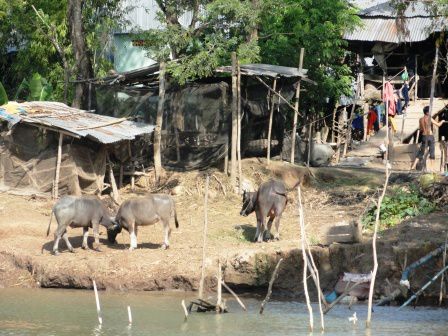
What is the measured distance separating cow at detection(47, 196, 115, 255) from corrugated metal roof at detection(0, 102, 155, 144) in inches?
105

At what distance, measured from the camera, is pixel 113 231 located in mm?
17453

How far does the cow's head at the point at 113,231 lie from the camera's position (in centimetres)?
1727

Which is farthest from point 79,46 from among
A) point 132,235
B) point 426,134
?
point 426,134

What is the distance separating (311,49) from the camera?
25.2 meters

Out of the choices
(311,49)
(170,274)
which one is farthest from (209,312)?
(311,49)

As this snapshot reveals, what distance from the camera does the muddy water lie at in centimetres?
1280

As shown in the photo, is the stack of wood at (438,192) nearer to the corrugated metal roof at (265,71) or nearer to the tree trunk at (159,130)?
the corrugated metal roof at (265,71)

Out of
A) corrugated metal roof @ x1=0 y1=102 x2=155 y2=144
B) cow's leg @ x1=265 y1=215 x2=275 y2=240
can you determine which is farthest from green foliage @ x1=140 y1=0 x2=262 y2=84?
cow's leg @ x1=265 y1=215 x2=275 y2=240

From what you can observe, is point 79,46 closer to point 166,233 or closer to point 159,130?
point 159,130

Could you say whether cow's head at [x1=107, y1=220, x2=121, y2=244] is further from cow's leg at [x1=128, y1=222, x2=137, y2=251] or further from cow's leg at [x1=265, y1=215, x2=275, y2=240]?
cow's leg at [x1=265, y1=215, x2=275, y2=240]

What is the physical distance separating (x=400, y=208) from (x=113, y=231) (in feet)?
17.3

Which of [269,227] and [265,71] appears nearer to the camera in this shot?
[269,227]

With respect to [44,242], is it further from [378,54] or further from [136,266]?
[378,54]

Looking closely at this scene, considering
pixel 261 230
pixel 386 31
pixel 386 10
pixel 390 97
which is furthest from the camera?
pixel 386 10
